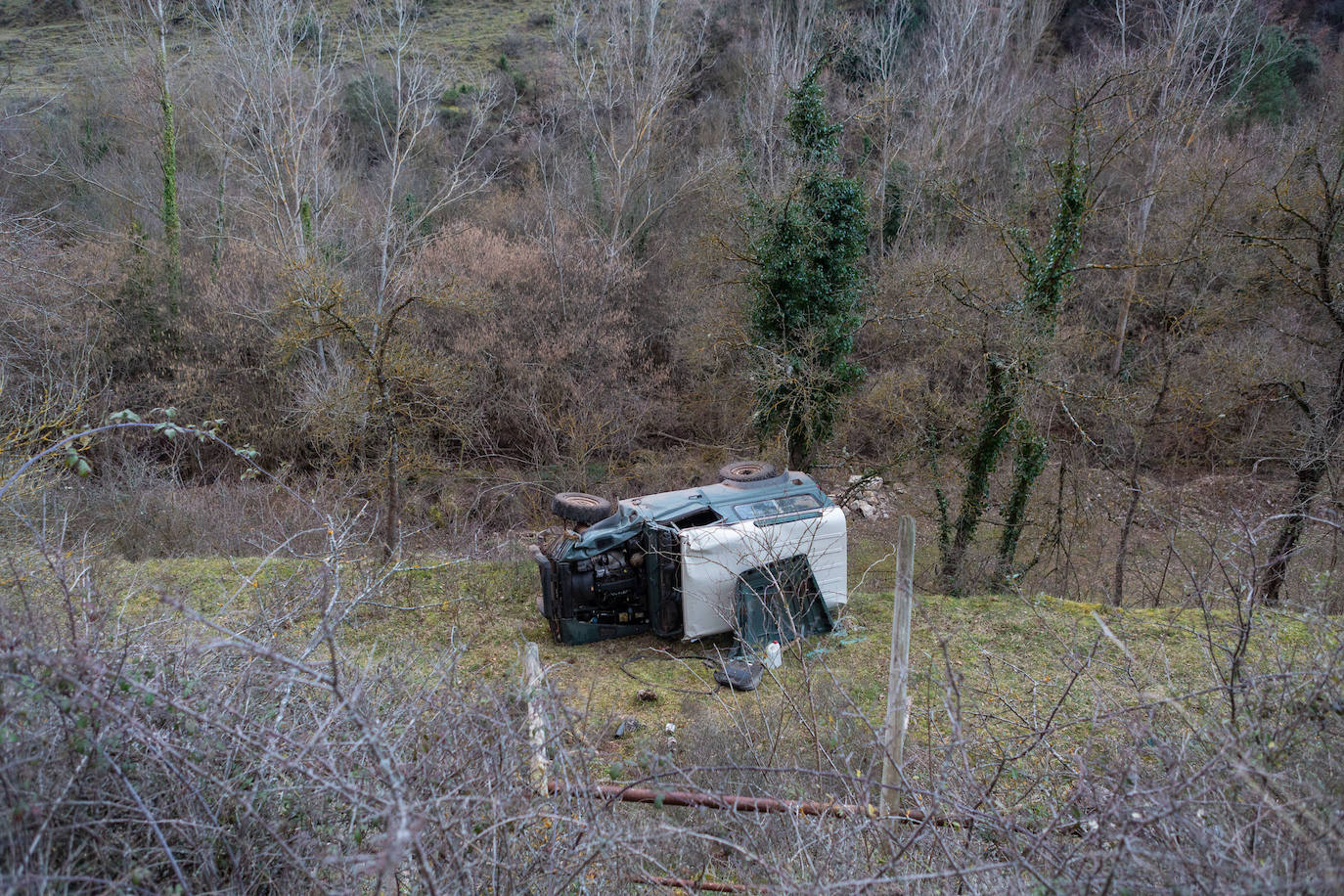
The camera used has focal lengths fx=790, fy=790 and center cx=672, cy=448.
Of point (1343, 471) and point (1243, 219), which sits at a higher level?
point (1243, 219)

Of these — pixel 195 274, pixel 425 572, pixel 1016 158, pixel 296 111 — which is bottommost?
pixel 425 572

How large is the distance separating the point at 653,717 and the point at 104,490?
9654 millimetres

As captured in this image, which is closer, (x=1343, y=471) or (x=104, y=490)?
(x=1343, y=471)

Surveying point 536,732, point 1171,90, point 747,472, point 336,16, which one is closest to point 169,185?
point 336,16

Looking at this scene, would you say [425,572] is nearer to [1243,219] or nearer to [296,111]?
[296,111]

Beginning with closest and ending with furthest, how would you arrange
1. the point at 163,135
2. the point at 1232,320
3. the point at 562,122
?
the point at 1232,320
the point at 163,135
the point at 562,122

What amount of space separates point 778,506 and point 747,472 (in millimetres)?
715

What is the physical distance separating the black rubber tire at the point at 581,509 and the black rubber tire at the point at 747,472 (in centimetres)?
135

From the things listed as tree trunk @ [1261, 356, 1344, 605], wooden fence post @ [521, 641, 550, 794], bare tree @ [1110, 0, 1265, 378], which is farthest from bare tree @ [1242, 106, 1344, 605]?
wooden fence post @ [521, 641, 550, 794]

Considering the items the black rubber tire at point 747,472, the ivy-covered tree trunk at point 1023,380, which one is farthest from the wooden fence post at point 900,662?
the ivy-covered tree trunk at point 1023,380

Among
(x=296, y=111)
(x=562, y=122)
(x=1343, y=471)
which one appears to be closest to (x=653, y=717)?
(x=1343, y=471)

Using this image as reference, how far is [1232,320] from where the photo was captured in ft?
48.3

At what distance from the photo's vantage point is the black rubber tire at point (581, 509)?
827 cm

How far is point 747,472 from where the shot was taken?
8.66 meters
